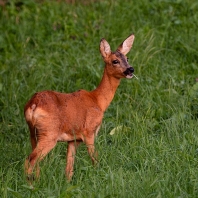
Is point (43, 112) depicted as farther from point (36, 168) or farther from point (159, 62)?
point (159, 62)

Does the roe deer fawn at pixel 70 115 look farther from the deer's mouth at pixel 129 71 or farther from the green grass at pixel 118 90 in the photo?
the green grass at pixel 118 90

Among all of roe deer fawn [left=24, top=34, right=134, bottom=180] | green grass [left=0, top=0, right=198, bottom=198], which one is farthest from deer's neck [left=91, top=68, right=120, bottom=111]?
green grass [left=0, top=0, right=198, bottom=198]

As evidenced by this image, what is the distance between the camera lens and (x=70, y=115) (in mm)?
6879

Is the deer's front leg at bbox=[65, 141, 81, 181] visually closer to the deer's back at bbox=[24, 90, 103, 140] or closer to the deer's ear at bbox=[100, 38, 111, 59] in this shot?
the deer's back at bbox=[24, 90, 103, 140]

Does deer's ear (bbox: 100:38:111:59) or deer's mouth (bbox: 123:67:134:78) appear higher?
deer's ear (bbox: 100:38:111:59)

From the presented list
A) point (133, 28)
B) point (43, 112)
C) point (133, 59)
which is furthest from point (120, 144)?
point (133, 28)

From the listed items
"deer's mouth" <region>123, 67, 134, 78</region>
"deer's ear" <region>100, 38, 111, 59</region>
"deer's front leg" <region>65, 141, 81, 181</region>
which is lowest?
"deer's front leg" <region>65, 141, 81, 181</region>

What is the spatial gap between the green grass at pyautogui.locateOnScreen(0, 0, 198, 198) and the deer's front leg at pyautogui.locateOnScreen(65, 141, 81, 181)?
70 mm

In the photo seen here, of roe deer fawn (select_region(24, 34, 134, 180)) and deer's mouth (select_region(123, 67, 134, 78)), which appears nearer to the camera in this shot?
roe deer fawn (select_region(24, 34, 134, 180))

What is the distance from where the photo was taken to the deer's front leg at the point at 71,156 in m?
6.63

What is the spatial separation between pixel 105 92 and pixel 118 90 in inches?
54.1

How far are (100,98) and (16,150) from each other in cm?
97

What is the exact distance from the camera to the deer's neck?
7309 mm

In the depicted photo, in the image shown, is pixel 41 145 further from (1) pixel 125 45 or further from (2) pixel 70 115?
(1) pixel 125 45
